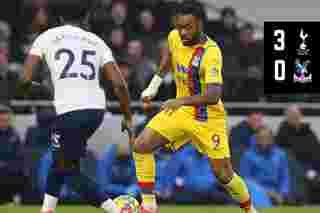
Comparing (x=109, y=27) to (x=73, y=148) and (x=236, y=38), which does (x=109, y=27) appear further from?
(x=73, y=148)

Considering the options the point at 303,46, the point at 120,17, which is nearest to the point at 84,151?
the point at 303,46

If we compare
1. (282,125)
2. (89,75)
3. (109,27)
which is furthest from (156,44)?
(89,75)

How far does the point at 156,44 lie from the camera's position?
18016mm

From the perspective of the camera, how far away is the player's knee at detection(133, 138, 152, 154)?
11.0m

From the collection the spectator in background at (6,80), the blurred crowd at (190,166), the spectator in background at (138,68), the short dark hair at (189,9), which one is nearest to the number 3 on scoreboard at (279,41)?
the blurred crowd at (190,166)

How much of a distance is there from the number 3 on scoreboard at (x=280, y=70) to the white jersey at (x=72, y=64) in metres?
5.56

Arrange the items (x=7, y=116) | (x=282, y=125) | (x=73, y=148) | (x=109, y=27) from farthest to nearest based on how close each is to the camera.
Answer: (x=109, y=27), (x=282, y=125), (x=7, y=116), (x=73, y=148)

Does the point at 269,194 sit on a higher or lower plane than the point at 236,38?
lower

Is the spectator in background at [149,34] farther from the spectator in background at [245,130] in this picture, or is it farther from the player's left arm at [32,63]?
the player's left arm at [32,63]

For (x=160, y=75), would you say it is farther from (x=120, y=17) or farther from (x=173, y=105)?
(x=120, y=17)

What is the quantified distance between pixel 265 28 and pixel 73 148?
812 cm

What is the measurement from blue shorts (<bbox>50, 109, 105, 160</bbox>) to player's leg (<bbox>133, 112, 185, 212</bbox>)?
791 mm

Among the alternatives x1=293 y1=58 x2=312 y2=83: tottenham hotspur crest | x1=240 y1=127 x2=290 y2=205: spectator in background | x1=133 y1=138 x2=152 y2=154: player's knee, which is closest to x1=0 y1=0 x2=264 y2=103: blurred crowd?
x1=293 y1=58 x2=312 y2=83: tottenham hotspur crest

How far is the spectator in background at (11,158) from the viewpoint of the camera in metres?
14.9
